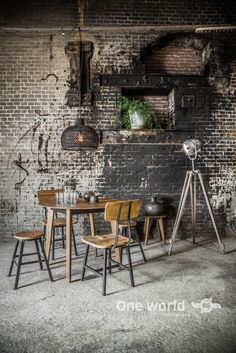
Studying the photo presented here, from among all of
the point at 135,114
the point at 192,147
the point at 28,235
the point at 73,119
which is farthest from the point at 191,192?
the point at 28,235

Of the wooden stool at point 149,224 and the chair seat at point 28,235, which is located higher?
the chair seat at point 28,235

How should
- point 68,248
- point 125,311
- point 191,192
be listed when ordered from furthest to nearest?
1. point 191,192
2. point 68,248
3. point 125,311

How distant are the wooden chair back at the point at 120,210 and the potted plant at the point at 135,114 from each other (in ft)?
8.37

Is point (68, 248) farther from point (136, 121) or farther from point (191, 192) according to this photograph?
point (136, 121)

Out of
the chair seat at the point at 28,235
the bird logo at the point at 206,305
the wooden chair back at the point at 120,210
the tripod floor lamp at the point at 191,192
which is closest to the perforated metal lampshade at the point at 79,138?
the wooden chair back at the point at 120,210

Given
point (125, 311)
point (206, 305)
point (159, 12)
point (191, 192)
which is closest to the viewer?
point (125, 311)

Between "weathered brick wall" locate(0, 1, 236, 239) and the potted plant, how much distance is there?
17 cm

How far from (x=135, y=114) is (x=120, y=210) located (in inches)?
109

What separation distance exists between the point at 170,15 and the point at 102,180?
3.33 m

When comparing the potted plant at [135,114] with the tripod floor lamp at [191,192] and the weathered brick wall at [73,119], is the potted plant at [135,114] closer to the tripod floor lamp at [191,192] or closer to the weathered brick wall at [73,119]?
the weathered brick wall at [73,119]

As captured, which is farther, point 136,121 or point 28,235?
point 136,121

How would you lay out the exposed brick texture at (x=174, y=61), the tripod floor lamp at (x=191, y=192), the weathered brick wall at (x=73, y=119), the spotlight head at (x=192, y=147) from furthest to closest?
1. the exposed brick texture at (x=174, y=61)
2. the weathered brick wall at (x=73, y=119)
3. the spotlight head at (x=192, y=147)
4. the tripod floor lamp at (x=191, y=192)

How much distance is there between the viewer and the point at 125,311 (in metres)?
2.96

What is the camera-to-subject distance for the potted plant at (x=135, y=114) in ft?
19.0
